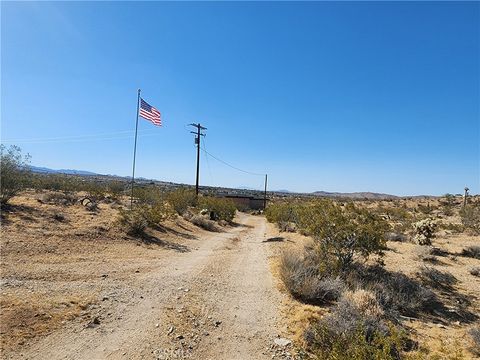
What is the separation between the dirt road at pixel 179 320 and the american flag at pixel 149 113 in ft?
39.9

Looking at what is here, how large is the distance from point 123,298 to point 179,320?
6.28 ft

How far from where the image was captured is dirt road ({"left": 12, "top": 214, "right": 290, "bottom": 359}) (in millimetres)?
6352

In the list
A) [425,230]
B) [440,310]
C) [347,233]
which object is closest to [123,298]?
[347,233]

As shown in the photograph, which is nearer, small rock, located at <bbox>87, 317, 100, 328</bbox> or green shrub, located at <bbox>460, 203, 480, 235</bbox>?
small rock, located at <bbox>87, 317, 100, 328</bbox>

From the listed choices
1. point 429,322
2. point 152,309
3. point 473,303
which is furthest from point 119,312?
point 473,303

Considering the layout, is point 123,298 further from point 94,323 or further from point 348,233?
point 348,233

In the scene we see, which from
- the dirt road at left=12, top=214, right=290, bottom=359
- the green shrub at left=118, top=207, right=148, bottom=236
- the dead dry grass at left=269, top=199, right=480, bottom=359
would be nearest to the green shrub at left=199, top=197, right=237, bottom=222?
the dead dry grass at left=269, top=199, right=480, bottom=359

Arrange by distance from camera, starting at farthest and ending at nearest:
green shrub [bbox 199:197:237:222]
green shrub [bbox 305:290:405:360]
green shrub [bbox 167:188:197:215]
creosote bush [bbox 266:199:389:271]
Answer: green shrub [bbox 199:197:237:222] < green shrub [bbox 167:188:197:215] < creosote bush [bbox 266:199:389:271] < green shrub [bbox 305:290:405:360]

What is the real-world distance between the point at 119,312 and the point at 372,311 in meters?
6.02

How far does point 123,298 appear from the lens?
8.78m

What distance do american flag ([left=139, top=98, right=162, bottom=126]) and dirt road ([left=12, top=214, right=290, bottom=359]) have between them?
1217cm

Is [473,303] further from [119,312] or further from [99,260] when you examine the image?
[99,260]

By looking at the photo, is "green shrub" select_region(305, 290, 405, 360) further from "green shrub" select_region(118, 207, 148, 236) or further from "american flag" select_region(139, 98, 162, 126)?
"american flag" select_region(139, 98, 162, 126)

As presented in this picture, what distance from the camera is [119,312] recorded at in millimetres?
7875
